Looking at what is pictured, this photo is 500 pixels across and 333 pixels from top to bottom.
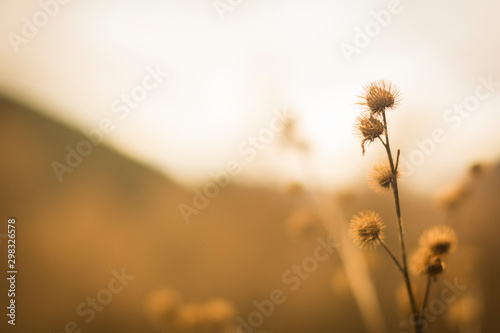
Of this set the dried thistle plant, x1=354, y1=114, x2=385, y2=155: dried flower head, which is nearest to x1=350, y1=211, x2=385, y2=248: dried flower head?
the dried thistle plant

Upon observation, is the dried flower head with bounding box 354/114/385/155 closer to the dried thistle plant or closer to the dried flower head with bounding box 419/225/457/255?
the dried thistle plant

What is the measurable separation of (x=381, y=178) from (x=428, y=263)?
17 centimetres

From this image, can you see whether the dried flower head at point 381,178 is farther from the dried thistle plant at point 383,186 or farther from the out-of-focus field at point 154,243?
the out-of-focus field at point 154,243

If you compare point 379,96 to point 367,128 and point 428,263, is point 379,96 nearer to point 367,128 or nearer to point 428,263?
point 367,128

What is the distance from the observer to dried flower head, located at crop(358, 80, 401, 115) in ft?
1.60

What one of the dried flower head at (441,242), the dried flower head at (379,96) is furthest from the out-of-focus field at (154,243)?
the dried flower head at (379,96)

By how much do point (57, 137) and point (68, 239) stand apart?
0.63 metres

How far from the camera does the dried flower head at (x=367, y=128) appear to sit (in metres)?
0.47

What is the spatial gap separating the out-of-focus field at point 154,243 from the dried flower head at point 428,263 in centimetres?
90

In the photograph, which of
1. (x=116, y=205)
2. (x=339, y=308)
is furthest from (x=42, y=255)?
(x=339, y=308)

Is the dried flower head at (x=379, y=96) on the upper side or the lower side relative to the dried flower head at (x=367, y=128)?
upper

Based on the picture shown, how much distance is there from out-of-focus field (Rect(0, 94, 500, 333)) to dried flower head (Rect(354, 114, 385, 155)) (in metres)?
1.01

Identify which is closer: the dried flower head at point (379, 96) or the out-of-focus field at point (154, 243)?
the dried flower head at point (379, 96)

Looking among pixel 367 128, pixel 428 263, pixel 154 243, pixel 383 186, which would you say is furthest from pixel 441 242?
pixel 154 243
